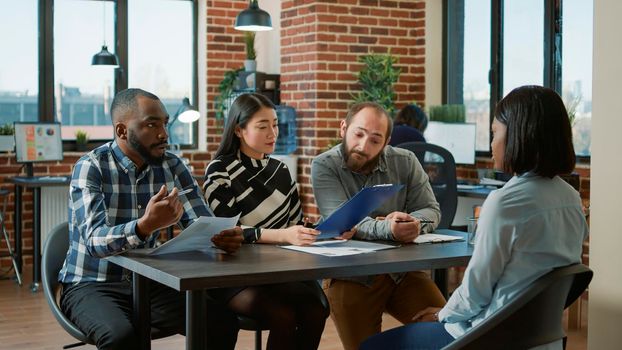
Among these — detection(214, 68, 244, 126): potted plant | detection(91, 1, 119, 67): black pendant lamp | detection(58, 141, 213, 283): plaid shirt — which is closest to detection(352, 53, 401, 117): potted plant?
detection(214, 68, 244, 126): potted plant

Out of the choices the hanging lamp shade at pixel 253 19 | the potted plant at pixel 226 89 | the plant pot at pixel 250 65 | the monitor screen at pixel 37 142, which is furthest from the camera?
the potted plant at pixel 226 89

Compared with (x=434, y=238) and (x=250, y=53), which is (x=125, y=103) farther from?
(x=250, y=53)

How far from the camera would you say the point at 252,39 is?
25.7 ft

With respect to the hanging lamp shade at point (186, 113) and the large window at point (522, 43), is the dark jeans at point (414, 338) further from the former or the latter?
the hanging lamp shade at point (186, 113)

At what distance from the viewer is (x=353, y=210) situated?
296 cm

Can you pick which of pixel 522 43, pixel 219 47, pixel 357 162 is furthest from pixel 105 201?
pixel 219 47

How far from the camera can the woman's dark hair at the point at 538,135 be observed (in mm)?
2166

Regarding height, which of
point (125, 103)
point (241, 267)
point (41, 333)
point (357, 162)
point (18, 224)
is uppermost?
point (125, 103)

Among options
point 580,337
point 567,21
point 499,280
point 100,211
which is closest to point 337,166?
point 100,211

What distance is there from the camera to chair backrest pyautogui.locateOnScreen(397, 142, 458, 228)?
522 centimetres

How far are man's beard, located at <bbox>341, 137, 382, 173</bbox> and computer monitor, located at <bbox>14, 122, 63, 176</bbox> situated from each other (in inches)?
160

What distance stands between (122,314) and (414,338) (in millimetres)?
994

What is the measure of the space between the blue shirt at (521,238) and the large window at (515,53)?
3.85 metres

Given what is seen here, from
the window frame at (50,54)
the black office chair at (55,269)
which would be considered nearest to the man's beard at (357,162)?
the black office chair at (55,269)
